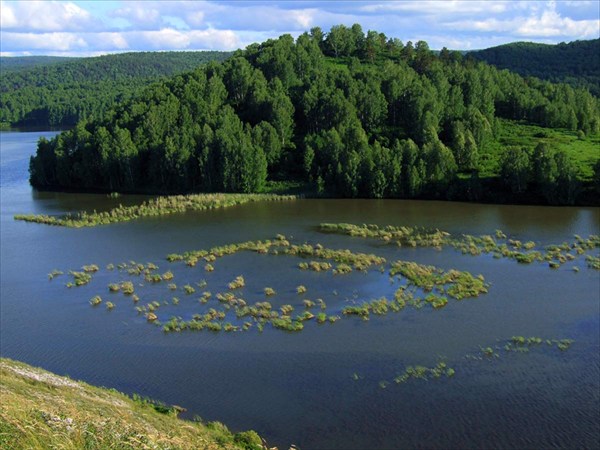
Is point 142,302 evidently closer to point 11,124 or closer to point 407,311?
point 407,311

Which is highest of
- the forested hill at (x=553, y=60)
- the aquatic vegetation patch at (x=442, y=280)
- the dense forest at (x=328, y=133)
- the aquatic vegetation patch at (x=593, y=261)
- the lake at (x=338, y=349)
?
the forested hill at (x=553, y=60)

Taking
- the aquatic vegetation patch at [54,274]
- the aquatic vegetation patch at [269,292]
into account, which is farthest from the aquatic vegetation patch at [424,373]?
the aquatic vegetation patch at [54,274]

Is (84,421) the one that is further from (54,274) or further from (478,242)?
(478,242)

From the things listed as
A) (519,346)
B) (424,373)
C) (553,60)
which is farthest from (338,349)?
(553,60)

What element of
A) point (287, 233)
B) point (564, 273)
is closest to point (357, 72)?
point (287, 233)

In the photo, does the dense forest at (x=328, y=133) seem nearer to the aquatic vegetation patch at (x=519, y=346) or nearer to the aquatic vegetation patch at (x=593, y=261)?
the aquatic vegetation patch at (x=593, y=261)

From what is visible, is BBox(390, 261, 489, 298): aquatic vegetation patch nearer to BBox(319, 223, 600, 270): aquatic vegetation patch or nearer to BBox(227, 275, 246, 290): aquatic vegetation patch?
BBox(319, 223, 600, 270): aquatic vegetation patch
